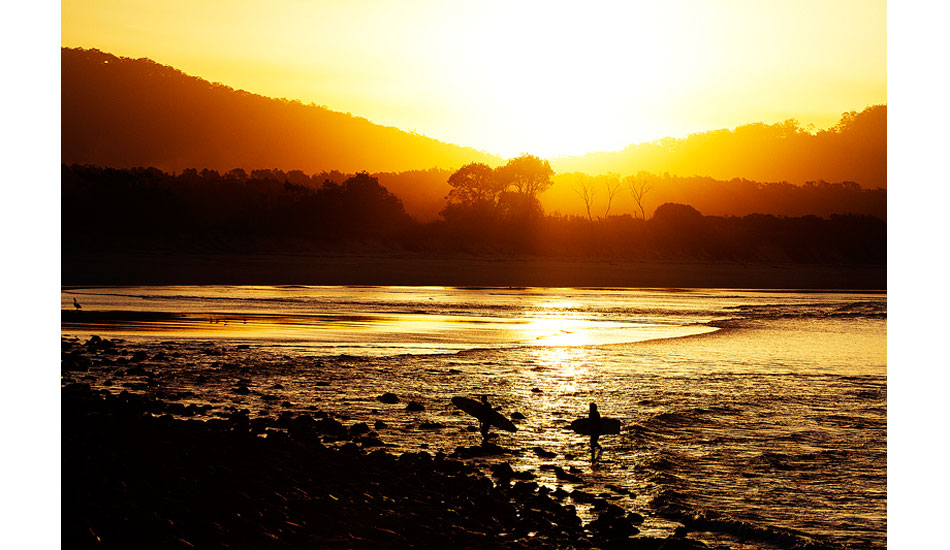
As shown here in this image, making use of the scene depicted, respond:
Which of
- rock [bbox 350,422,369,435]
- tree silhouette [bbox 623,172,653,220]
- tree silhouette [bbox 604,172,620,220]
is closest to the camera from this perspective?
rock [bbox 350,422,369,435]

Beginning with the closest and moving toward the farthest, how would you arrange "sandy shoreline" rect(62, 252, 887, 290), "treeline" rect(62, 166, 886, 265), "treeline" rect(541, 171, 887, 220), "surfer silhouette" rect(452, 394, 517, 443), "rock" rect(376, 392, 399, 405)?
"surfer silhouette" rect(452, 394, 517, 443) < "rock" rect(376, 392, 399, 405) < "sandy shoreline" rect(62, 252, 887, 290) < "treeline" rect(62, 166, 886, 265) < "treeline" rect(541, 171, 887, 220)

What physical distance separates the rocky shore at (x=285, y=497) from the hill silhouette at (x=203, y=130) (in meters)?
27.7

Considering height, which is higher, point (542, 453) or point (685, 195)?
point (685, 195)

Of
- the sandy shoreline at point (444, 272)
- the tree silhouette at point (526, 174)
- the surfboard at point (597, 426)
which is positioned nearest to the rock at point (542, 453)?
the surfboard at point (597, 426)

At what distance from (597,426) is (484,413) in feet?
4.36

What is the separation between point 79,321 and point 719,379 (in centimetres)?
1577

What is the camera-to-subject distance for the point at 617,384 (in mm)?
15336

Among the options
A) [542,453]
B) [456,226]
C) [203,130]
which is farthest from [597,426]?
[203,130]

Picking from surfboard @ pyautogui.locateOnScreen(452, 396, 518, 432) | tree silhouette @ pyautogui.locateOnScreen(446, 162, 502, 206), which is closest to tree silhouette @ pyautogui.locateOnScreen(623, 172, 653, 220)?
tree silhouette @ pyautogui.locateOnScreen(446, 162, 502, 206)

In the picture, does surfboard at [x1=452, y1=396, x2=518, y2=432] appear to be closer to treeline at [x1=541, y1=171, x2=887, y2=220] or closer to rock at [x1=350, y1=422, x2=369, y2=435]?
rock at [x1=350, y1=422, x2=369, y2=435]

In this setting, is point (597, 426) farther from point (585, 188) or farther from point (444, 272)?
point (585, 188)

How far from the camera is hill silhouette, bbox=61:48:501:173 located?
52.8 m

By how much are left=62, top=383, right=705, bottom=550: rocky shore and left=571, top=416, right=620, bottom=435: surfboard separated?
1.30 metres
